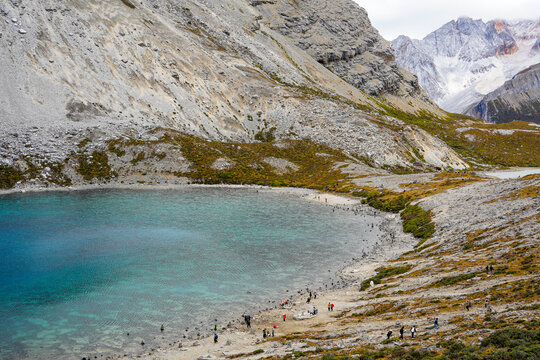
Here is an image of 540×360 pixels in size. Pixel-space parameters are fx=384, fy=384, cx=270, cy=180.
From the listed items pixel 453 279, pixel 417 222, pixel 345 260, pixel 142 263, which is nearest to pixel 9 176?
pixel 142 263

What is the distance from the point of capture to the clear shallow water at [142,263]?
33969mm

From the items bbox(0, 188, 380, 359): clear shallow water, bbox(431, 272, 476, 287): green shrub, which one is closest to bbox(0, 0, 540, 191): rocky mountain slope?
bbox(0, 188, 380, 359): clear shallow water

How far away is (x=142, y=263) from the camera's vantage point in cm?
4981

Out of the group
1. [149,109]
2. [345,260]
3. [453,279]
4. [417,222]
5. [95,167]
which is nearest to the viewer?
[453,279]

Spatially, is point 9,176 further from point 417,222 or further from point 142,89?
point 417,222

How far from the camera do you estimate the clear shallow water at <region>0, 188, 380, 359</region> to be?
111 ft

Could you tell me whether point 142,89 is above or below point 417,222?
above

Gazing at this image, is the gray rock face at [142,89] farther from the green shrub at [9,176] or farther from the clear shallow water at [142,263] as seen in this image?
the clear shallow water at [142,263]

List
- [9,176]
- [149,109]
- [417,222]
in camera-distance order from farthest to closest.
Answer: [149,109] → [9,176] → [417,222]

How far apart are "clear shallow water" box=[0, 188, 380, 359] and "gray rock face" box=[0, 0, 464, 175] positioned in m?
36.9

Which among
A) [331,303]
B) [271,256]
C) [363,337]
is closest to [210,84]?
[271,256]

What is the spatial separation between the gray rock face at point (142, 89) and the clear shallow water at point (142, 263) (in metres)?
36.9

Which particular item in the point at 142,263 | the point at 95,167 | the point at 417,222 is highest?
the point at 95,167

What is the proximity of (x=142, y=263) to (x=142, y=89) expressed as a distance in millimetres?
102550
